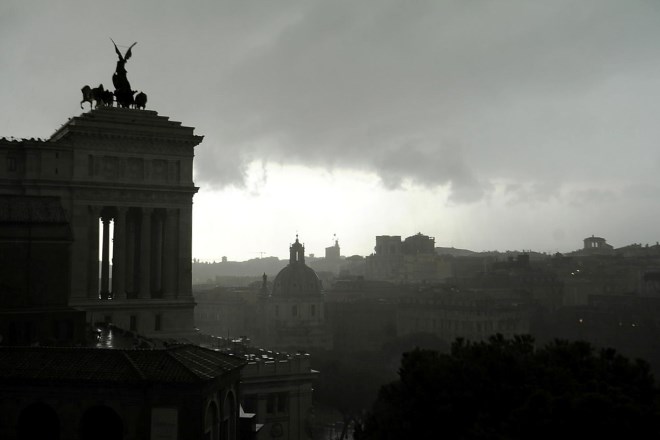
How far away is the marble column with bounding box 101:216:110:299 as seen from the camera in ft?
181

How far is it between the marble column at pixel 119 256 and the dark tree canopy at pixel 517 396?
27.5 meters

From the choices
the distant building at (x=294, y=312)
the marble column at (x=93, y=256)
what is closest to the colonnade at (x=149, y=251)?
the marble column at (x=93, y=256)

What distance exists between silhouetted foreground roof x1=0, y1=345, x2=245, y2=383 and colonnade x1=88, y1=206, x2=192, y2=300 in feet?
80.9

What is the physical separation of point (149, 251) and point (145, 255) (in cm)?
38

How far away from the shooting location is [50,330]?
32156 millimetres

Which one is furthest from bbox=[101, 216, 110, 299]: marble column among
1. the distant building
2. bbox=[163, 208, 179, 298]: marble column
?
the distant building

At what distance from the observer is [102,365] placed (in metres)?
26.1

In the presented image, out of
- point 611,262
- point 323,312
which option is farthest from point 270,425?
point 611,262

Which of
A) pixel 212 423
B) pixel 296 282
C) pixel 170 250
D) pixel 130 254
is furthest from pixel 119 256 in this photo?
pixel 296 282

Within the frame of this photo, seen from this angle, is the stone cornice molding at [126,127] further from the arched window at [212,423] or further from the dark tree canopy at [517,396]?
the dark tree canopy at [517,396]

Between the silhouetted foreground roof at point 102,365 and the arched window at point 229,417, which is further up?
the silhouetted foreground roof at point 102,365

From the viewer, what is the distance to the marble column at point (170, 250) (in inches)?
2074

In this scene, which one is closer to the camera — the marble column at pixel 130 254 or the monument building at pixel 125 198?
the monument building at pixel 125 198

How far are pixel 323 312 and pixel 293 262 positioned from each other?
15601mm
